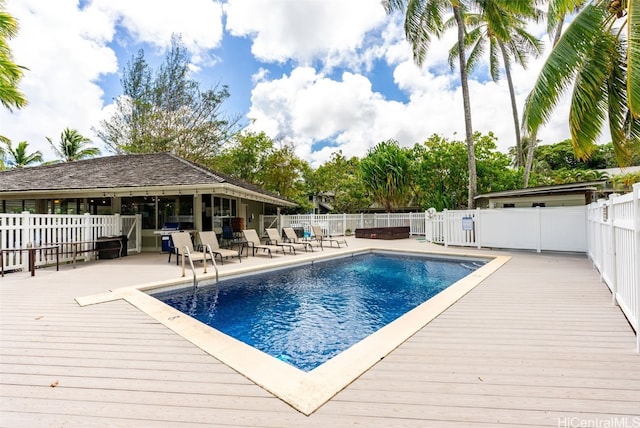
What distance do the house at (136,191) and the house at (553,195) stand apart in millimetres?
10078

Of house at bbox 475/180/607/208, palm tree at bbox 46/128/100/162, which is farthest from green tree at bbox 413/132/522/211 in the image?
palm tree at bbox 46/128/100/162

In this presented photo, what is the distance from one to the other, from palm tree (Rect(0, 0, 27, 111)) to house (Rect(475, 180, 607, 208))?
1579 centimetres

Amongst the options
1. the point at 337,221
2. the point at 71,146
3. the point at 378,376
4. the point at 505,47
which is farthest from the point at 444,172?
Answer: the point at 71,146

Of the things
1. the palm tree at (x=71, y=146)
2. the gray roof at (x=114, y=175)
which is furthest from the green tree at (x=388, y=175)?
the palm tree at (x=71, y=146)

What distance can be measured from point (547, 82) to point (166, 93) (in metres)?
22.8

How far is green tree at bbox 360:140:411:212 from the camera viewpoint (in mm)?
19828

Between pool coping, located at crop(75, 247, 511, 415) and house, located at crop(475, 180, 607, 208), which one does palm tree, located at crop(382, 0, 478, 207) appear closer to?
house, located at crop(475, 180, 607, 208)

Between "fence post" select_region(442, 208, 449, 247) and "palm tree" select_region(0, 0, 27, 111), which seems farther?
"fence post" select_region(442, 208, 449, 247)

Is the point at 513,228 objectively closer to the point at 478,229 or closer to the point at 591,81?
the point at 478,229

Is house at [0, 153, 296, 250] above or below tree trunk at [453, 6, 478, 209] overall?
below

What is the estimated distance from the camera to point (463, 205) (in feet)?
65.3

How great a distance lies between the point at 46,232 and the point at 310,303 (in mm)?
7052

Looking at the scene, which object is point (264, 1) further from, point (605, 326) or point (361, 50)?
point (605, 326)

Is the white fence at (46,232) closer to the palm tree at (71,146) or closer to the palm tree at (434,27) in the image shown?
the palm tree at (434,27)
